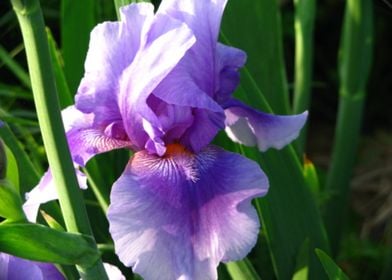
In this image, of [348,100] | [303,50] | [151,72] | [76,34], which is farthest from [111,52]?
[348,100]

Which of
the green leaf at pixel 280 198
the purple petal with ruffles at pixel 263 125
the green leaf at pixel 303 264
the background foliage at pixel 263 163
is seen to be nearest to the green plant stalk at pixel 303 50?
the background foliage at pixel 263 163

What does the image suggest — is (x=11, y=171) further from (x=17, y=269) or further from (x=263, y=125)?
(x=263, y=125)

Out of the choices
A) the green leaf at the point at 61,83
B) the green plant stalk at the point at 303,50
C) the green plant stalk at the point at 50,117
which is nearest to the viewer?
the green plant stalk at the point at 50,117

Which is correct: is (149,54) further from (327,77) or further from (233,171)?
(327,77)

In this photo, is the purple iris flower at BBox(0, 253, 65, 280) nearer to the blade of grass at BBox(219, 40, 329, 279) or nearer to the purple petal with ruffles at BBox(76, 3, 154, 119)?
the purple petal with ruffles at BBox(76, 3, 154, 119)

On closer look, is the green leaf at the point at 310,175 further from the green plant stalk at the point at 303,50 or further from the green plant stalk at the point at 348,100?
the green plant stalk at the point at 348,100

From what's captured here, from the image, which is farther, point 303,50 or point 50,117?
point 303,50
